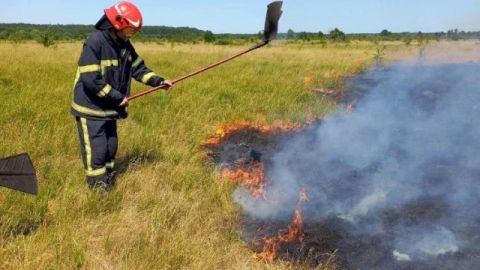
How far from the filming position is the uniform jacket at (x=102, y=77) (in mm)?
3898

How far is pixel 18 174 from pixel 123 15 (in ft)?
5.63

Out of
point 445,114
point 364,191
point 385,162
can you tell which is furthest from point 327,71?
point 364,191

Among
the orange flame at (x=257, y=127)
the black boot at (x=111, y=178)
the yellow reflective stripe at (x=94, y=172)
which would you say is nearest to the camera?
the yellow reflective stripe at (x=94, y=172)

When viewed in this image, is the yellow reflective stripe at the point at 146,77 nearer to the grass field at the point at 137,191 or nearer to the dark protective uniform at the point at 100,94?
the dark protective uniform at the point at 100,94

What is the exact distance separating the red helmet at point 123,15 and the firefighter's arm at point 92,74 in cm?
31

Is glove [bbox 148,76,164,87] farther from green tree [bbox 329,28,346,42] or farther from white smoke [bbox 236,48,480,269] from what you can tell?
green tree [bbox 329,28,346,42]

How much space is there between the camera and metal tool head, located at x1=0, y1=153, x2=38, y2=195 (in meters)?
2.84

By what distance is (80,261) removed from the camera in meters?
2.96

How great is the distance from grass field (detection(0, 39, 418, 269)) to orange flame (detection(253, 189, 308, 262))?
6.2 inches

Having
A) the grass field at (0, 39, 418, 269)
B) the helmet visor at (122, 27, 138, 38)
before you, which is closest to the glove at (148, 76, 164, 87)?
the helmet visor at (122, 27, 138, 38)

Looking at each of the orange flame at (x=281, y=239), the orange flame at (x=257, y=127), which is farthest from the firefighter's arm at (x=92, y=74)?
the orange flame at (x=257, y=127)

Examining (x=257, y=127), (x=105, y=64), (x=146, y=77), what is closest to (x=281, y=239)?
(x=146, y=77)

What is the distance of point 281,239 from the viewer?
3867 millimetres

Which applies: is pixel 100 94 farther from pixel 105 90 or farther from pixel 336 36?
pixel 336 36
